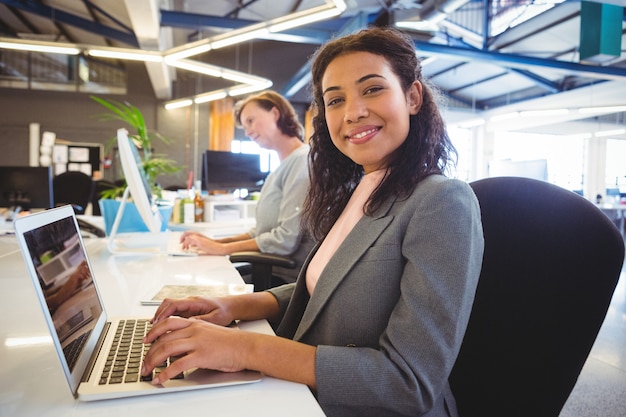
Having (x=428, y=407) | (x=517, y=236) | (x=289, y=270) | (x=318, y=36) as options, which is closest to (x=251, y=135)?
(x=289, y=270)

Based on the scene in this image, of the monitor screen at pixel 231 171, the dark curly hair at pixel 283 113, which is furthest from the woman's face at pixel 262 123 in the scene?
the monitor screen at pixel 231 171

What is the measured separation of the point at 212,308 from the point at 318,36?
5654 millimetres

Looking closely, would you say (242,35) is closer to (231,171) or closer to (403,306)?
(231,171)

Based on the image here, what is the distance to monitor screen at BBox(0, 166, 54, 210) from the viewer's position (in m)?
3.10

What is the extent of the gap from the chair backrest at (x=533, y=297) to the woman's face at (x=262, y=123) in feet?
5.14

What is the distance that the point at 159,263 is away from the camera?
175 cm

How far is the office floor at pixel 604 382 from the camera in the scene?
82.6 inches

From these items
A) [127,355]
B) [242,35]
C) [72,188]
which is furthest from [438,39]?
[127,355]

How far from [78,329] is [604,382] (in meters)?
2.69

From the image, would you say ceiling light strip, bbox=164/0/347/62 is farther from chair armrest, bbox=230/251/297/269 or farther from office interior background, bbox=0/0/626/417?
chair armrest, bbox=230/251/297/269

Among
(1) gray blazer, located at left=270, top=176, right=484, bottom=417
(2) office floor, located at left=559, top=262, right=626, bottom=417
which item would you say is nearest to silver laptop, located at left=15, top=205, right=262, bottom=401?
(1) gray blazer, located at left=270, top=176, right=484, bottom=417

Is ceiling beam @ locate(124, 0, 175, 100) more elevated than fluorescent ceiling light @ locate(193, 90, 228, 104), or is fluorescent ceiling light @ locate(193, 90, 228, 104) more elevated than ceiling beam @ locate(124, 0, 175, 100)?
ceiling beam @ locate(124, 0, 175, 100)

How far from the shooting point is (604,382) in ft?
7.84

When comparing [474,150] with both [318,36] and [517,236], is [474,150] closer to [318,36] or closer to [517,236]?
→ [318,36]
